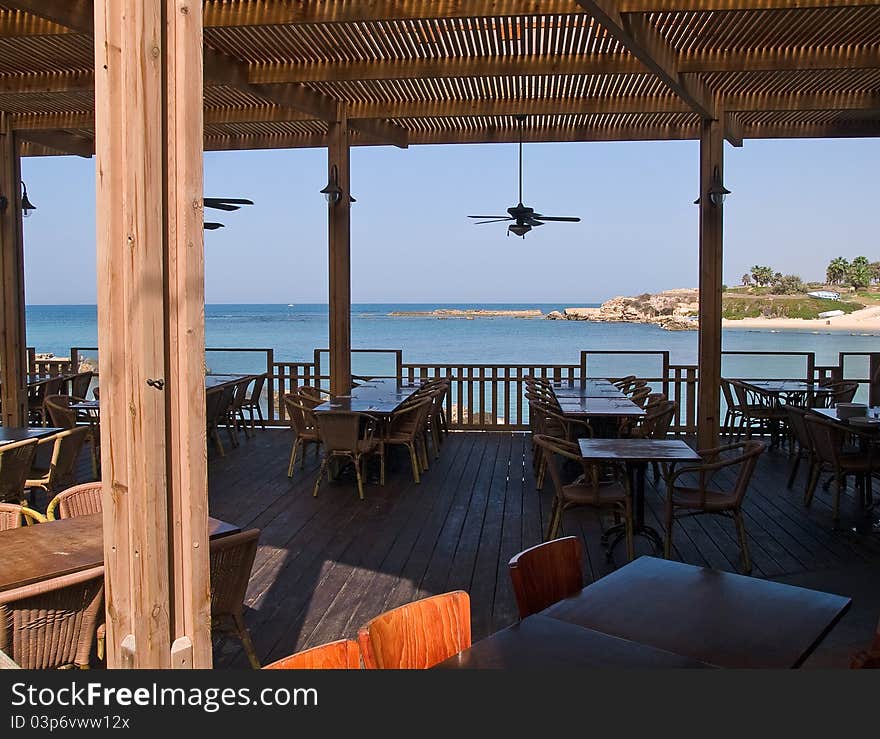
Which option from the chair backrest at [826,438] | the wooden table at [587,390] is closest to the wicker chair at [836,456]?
the chair backrest at [826,438]

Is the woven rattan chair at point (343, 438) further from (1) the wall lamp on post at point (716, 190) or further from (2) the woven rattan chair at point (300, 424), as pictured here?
(1) the wall lamp on post at point (716, 190)

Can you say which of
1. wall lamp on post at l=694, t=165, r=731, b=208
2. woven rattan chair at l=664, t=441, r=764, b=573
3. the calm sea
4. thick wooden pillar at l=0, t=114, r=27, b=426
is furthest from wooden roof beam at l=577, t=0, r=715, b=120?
the calm sea

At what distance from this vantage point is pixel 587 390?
8633 mm

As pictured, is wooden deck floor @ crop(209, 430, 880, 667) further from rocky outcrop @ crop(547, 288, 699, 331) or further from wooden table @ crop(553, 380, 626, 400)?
rocky outcrop @ crop(547, 288, 699, 331)

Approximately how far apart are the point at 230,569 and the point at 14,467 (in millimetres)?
2607

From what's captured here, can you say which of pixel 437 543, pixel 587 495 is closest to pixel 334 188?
pixel 437 543

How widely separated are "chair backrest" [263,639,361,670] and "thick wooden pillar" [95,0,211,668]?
0.32 metres

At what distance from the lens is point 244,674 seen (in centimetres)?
161

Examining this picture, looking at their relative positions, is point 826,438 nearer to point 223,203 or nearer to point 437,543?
point 437,543

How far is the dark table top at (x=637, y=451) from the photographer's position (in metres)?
4.62

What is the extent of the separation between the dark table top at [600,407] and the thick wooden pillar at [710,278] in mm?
880

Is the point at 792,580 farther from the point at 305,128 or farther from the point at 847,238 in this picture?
the point at 847,238

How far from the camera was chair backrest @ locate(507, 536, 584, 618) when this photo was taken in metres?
2.49

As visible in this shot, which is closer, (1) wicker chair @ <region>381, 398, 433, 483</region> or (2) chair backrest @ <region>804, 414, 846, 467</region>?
(2) chair backrest @ <region>804, 414, 846, 467</region>
